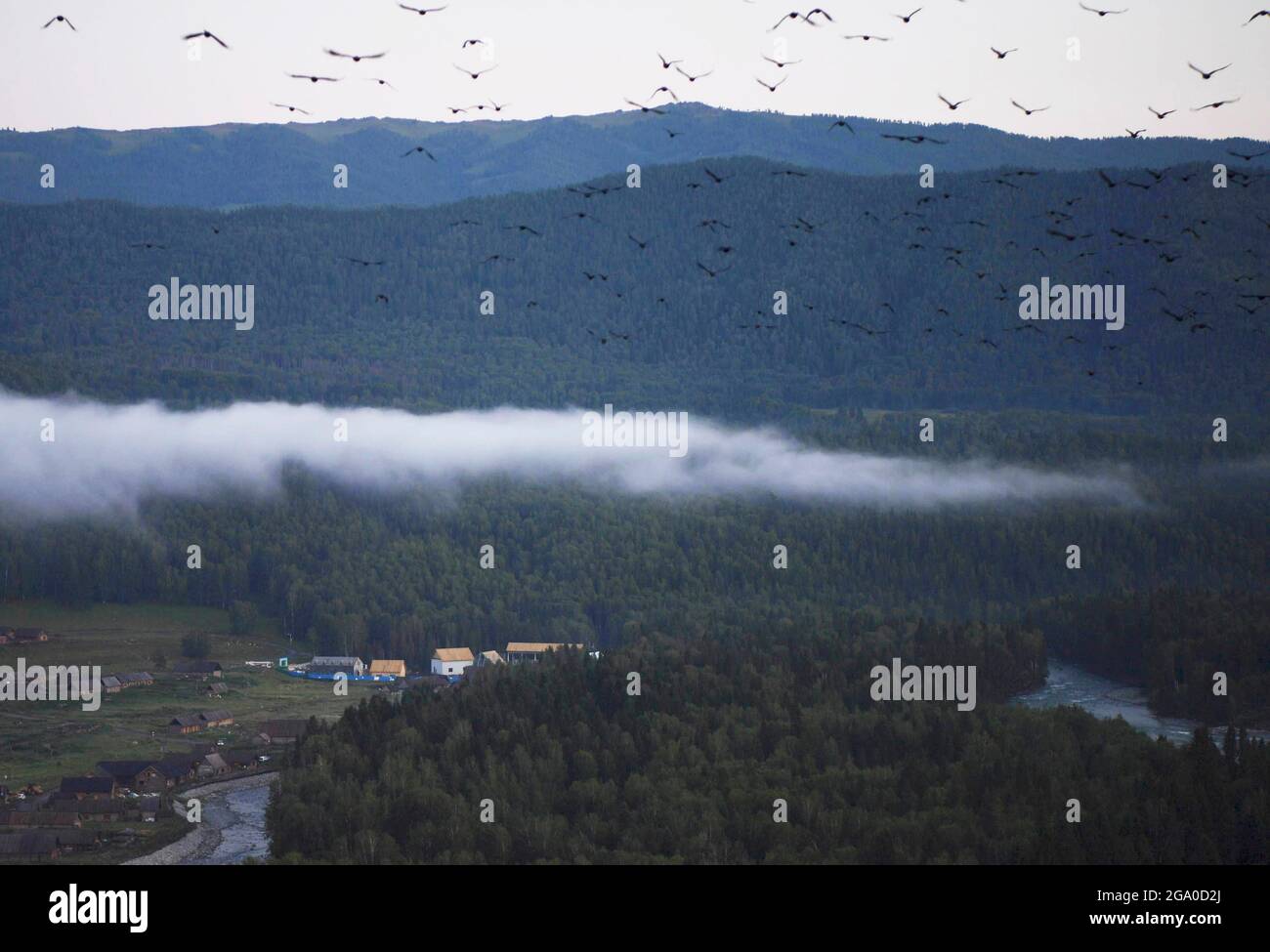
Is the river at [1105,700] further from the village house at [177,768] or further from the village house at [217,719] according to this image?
the village house at [217,719]

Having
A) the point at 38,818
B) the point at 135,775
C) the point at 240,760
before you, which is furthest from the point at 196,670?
the point at 38,818

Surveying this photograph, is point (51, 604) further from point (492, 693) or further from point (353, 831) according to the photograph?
point (353, 831)

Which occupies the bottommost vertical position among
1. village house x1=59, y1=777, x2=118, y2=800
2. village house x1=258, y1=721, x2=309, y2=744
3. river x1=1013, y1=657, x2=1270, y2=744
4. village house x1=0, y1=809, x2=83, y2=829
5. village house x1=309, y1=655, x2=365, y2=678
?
village house x1=0, y1=809, x2=83, y2=829

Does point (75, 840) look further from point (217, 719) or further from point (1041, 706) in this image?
point (1041, 706)

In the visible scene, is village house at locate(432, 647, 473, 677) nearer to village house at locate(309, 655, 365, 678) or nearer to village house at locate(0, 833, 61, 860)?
village house at locate(309, 655, 365, 678)

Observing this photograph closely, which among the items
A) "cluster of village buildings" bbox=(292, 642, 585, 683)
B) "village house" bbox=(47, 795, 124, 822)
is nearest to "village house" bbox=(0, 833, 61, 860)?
"village house" bbox=(47, 795, 124, 822)
